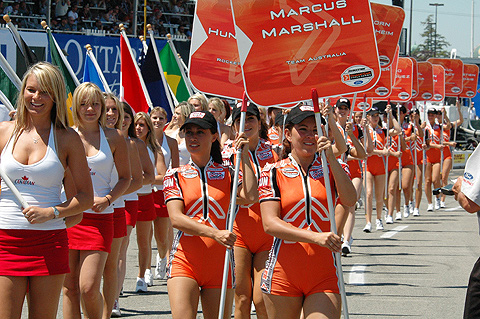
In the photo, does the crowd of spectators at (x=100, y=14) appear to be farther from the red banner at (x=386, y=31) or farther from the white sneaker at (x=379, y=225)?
the red banner at (x=386, y=31)

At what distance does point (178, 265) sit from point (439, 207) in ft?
51.9

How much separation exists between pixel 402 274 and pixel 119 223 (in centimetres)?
481

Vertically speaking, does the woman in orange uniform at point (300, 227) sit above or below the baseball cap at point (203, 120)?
below

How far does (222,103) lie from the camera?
37.7 ft

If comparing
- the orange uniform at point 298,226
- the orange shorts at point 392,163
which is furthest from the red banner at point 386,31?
the orange uniform at point 298,226

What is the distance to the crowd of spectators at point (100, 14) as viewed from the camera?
26.1 metres

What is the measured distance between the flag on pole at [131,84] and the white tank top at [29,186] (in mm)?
7041

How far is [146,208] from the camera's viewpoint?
972 cm

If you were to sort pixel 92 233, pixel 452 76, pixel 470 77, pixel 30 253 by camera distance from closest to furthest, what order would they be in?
pixel 30 253, pixel 92 233, pixel 452 76, pixel 470 77

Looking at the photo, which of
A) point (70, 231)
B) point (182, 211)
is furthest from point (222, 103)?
point (182, 211)

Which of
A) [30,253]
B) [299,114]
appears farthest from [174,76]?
[30,253]

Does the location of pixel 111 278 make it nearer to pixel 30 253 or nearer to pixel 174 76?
pixel 30 253

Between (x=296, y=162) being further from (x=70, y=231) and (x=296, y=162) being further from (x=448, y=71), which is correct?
(x=448, y=71)

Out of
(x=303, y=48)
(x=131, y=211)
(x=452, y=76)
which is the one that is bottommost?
(x=452, y=76)
